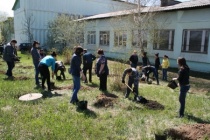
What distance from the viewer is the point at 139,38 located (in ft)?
62.2

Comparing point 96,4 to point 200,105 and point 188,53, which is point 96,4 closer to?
point 188,53

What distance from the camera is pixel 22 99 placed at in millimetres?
7875

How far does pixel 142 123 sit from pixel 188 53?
43.8 feet

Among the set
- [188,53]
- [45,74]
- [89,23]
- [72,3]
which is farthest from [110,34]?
[45,74]

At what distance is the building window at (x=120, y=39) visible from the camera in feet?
79.0

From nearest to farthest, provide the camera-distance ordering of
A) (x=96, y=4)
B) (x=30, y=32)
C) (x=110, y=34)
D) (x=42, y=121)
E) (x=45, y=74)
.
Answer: (x=42, y=121) < (x=45, y=74) < (x=110, y=34) < (x=30, y=32) < (x=96, y=4)

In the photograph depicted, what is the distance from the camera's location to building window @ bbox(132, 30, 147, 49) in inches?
745

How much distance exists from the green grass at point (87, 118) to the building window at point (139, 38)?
10381 mm

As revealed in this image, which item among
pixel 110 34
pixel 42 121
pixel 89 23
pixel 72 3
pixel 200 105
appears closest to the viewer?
pixel 42 121

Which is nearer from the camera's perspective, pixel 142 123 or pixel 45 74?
pixel 142 123

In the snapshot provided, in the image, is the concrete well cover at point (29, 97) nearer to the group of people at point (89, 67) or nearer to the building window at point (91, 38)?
the group of people at point (89, 67)

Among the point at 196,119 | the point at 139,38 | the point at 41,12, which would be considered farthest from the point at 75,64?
the point at 41,12

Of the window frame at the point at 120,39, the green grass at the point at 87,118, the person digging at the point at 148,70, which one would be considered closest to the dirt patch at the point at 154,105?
the green grass at the point at 87,118

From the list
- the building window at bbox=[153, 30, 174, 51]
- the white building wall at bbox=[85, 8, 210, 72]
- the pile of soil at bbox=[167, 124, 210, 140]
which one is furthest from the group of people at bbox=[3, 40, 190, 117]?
the building window at bbox=[153, 30, 174, 51]
